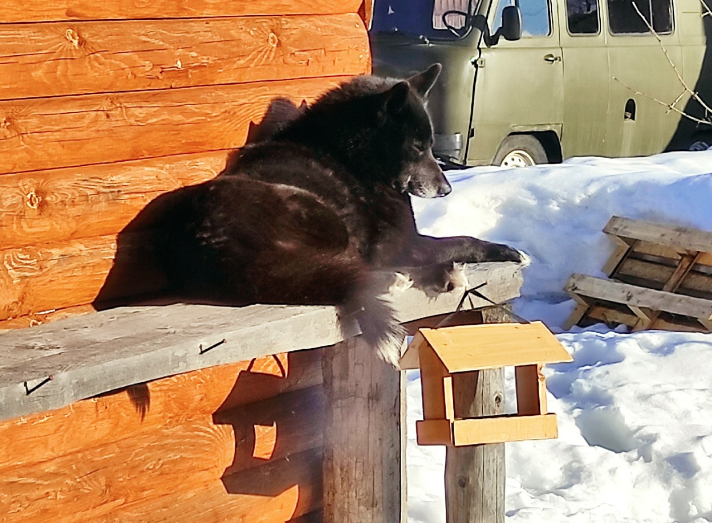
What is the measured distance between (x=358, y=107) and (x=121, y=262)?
0.95 meters

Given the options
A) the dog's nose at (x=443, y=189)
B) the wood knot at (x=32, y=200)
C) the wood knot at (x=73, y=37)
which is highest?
the wood knot at (x=73, y=37)

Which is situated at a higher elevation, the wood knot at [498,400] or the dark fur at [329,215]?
the dark fur at [329,215]

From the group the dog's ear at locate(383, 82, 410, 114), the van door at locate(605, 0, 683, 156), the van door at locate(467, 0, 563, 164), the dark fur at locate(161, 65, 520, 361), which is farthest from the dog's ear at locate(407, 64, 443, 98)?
the van door at locate(605, 0, 683, 156)

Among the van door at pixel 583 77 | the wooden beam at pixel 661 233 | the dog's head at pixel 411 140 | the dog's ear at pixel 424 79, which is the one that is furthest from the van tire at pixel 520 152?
the dog's head at pixel 411 140

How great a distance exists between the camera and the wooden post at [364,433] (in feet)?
8.80

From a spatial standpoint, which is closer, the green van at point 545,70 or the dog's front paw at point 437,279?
the dog's front paw at point 437,279

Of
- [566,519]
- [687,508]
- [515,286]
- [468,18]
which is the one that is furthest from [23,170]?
[468,18]

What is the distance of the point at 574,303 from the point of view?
6074 millimetres

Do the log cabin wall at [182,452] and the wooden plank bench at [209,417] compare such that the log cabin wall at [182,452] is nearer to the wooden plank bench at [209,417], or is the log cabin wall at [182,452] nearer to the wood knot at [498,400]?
the wooden plank bench at [209,417]

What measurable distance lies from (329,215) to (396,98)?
2.06ft

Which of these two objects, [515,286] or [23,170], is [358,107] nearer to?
[515,286]

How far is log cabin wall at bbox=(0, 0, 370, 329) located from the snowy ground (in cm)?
162

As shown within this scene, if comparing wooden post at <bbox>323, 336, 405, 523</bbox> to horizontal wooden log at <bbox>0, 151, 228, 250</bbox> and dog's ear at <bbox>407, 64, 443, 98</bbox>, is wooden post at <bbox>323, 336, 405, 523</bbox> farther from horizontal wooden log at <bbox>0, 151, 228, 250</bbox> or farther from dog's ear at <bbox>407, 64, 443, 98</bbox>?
dog's ear at <bbox>407, 64, 443, 98</bbox>

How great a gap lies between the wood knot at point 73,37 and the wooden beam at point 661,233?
13.7ft
